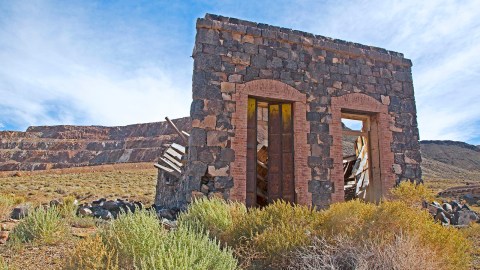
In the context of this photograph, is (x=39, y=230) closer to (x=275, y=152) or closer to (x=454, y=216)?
(x=275, y=152)

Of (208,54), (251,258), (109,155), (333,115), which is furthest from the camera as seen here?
(109,155)

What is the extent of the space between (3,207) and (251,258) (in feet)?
16.7

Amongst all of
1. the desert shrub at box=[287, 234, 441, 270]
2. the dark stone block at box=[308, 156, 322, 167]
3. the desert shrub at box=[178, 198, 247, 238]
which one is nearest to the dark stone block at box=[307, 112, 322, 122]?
the dark stone block at box=[308, 156, 322, 167]

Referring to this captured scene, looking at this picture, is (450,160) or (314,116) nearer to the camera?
(314,116)

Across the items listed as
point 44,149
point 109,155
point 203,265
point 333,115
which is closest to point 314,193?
point 333,115

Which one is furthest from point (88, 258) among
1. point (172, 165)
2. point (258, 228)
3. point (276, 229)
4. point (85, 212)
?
point (172, 165)

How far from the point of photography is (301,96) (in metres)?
8.80

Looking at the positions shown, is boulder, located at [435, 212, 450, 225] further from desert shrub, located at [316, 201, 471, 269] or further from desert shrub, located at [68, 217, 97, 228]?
desert shrub, located at [68, 217, 97, 228]

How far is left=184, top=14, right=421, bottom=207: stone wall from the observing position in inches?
312

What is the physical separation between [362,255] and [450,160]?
213 ft

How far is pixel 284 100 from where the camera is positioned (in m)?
8.72

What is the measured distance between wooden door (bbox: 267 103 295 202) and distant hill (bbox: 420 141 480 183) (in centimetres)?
4192

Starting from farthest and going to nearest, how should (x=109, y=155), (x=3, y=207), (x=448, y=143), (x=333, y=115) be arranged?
(x=448, y=143) < (x=109, y=155) < (x=333, y=115) < (x=3, y=207)

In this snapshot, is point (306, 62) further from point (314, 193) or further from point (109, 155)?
point (109, 155)
